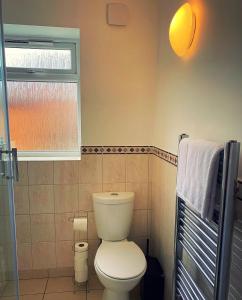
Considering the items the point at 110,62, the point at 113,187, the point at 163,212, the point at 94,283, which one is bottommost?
the point at 94,283

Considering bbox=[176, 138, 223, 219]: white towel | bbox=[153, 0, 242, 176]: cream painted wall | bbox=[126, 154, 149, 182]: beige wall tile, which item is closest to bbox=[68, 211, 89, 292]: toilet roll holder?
bbox=[126, 154, 149, 182]: beige wall tile

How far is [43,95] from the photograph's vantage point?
2402mm

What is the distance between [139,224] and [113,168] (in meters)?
0.59

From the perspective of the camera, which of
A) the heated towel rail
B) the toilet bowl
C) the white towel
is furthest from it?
the toilet bowl

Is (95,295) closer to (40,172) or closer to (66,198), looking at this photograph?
(66,198)

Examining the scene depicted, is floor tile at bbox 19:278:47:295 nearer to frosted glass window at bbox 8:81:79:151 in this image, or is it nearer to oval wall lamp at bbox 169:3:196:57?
frosted glass window at bbox 8:81:79:151

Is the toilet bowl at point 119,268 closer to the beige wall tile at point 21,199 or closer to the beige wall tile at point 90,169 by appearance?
the beige wall tile at point 90,169

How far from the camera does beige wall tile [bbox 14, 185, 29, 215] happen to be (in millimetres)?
2226

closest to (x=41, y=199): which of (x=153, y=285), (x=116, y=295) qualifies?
(x=116, y=295)

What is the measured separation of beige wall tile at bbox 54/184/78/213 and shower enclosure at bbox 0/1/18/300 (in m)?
0.64

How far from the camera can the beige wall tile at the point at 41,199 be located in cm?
224

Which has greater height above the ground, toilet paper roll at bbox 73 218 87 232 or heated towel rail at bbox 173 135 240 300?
heated towel rail at bbox 173 135 240 300

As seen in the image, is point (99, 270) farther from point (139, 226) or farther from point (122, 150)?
point (122, 150)

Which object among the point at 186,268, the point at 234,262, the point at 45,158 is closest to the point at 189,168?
the point at 234,262
